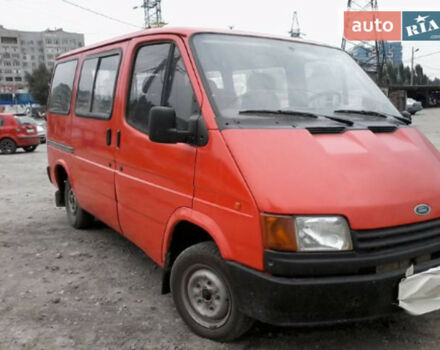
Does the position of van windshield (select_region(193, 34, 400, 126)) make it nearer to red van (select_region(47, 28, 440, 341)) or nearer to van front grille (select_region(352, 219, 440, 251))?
red van (select_region(47, 28, 440, 341))

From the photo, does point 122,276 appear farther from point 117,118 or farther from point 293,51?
point 293,51

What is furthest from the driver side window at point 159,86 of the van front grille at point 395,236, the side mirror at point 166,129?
the van front grille at point 395,236

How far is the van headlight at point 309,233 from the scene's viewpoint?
2.46 metres

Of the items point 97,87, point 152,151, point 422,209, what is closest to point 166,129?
point 152,151

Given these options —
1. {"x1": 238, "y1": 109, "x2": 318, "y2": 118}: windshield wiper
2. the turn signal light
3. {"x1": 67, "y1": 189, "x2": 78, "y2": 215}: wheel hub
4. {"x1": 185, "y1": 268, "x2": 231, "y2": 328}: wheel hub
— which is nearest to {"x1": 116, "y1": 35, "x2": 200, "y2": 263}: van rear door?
{"x1": 238, "y1": 109, "x2": 318, "y2": 118}: windshield wiper

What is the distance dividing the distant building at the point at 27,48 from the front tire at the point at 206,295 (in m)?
123

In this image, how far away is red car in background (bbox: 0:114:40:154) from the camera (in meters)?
17.0

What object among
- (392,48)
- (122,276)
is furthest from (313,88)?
(392,48)

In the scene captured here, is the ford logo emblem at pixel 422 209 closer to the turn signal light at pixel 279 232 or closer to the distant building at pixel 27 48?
the turn signal light at pixel 279 232

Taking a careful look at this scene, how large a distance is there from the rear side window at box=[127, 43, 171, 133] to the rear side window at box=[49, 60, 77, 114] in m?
1.83

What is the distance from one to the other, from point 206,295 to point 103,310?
1.02m

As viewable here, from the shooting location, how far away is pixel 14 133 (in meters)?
17.1

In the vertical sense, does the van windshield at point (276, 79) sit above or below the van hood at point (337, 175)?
above

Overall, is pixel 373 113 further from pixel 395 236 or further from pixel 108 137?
pixel 108 137
